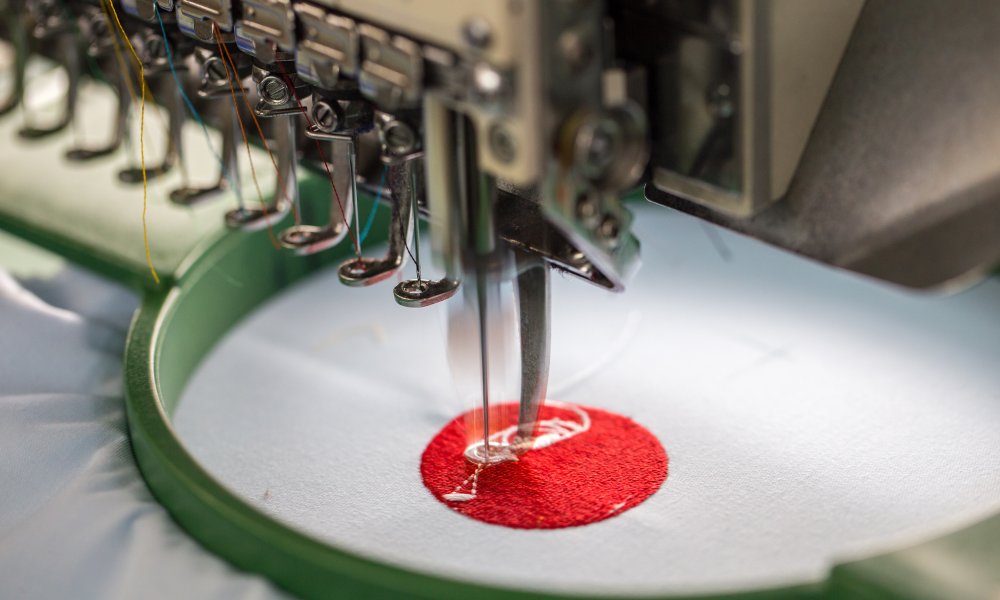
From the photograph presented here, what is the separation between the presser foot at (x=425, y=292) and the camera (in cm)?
126

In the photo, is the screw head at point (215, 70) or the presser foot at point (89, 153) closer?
the screw head at point (215, 70)

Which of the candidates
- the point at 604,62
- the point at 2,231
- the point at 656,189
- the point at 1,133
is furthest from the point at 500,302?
the point at 1,133

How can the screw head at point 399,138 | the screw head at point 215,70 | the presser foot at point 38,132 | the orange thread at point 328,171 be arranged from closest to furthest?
the screw head at point 399,138 → the orange thread at point 328,171 → the screw head at point 215,70 → the presser foot at point 38,132

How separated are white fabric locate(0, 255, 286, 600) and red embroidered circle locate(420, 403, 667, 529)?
0.25m

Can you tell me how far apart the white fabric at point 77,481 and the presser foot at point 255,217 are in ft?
0.71

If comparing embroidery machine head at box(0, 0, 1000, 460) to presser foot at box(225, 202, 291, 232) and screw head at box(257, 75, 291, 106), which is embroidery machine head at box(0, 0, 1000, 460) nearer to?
screw head at box(257, 75, 291, 106)

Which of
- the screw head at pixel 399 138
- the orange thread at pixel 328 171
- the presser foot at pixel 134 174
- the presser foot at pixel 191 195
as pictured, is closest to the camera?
the screw head at pixel 399 138

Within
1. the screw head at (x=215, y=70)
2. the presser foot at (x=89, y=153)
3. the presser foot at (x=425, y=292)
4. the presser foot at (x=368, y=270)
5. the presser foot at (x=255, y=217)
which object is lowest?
the presser foot at (x=89, y=153)

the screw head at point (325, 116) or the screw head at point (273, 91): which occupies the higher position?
the screw head at point (325, 116)

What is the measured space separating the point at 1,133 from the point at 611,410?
4.10ft

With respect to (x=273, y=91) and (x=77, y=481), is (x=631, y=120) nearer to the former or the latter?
(x=273, y=91)

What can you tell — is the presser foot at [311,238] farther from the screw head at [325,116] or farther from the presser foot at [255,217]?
the screw head at [325,116]

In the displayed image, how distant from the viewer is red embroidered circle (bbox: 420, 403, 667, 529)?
1.33 meters

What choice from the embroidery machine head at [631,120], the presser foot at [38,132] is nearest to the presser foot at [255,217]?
the embroidery machine head at [631,120]
